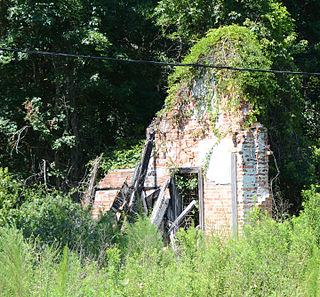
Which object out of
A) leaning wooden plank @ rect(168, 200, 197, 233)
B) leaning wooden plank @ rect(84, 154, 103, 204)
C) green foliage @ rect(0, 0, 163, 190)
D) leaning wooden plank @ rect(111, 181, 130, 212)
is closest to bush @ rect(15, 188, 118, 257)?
leaning wooden plank @ rect(111, 181, 130, 212)

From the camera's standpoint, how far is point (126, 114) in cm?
1734

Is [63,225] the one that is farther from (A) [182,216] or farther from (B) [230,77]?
(B) [230,77]

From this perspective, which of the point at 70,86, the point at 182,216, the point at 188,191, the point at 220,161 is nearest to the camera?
the point at 220,161

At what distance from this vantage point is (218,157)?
10.3 m

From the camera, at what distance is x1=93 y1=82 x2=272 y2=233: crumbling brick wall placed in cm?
991

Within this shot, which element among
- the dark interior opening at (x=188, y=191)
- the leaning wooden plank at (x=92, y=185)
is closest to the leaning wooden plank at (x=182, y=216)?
the dark interior opening at (x=188, y=191)

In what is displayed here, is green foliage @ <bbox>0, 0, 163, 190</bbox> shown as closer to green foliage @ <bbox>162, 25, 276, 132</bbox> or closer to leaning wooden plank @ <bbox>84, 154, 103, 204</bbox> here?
leaning wooden plank @ <bbox>84, 154, 103, 204</bbox>

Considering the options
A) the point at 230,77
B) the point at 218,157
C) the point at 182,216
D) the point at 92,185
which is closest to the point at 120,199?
the point at 182,216

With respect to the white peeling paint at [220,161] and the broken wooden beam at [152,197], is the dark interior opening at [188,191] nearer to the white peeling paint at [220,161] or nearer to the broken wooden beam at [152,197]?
the broken wooden beam at [152,197]

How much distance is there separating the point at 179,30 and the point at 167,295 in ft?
43.0

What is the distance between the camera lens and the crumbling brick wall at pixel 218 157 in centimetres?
991

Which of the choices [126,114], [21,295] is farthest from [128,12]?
[21,295]

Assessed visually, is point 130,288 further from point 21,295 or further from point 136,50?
point 136,50

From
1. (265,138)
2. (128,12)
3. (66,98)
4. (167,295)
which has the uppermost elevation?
(128,12)
